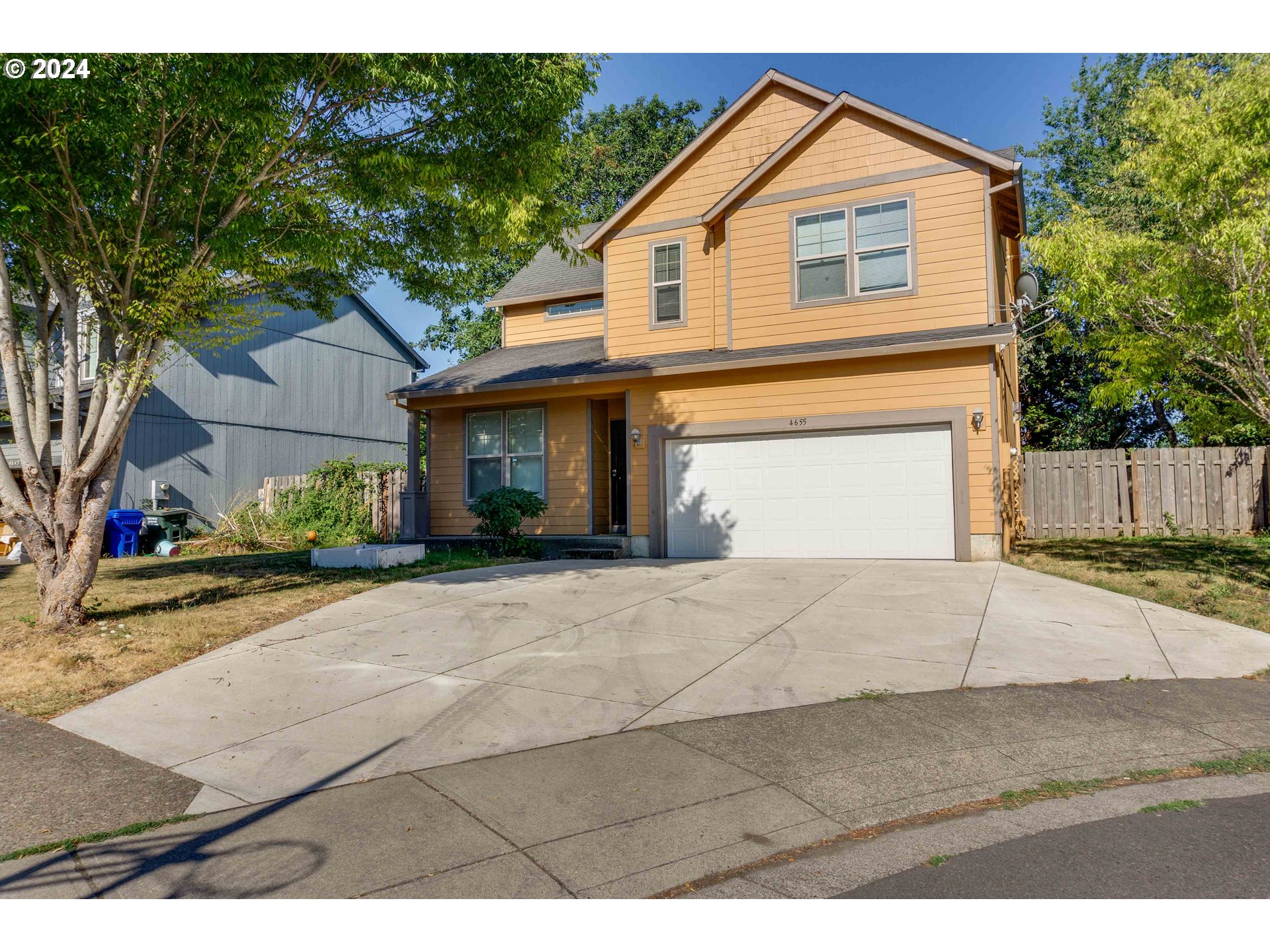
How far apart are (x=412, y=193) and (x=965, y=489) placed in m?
8.73

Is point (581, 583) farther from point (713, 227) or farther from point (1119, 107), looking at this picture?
point (1119, 107)

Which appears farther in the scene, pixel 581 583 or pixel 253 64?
pixel 581 583

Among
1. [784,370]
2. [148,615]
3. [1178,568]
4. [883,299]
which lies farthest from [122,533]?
[1178,568]

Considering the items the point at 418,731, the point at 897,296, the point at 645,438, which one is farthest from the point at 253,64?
the point at 897,296

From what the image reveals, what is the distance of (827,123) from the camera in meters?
12.7

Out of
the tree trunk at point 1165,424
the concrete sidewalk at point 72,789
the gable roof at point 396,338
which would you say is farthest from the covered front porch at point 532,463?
the tree trunk at point 1165,424

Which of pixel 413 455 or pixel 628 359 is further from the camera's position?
pixel 413 455

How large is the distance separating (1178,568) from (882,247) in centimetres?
626

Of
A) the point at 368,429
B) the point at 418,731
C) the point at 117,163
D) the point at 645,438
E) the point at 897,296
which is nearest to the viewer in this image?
the point at 418,731

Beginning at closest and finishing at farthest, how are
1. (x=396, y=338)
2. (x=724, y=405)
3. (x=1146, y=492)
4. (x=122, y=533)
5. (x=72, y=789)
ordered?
(x=72, y=789) < (x=724, y=405) < (x=1146, y=492) < (x=122, y=533) < (x=396, y=338)

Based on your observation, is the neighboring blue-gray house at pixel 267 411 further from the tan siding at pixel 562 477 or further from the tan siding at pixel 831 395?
the tan siding at pixel 831 395

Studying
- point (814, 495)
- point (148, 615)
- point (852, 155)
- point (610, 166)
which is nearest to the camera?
point (148, 615)

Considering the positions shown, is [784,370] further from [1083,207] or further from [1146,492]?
[1083,207]

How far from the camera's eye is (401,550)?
12008 millimetres
